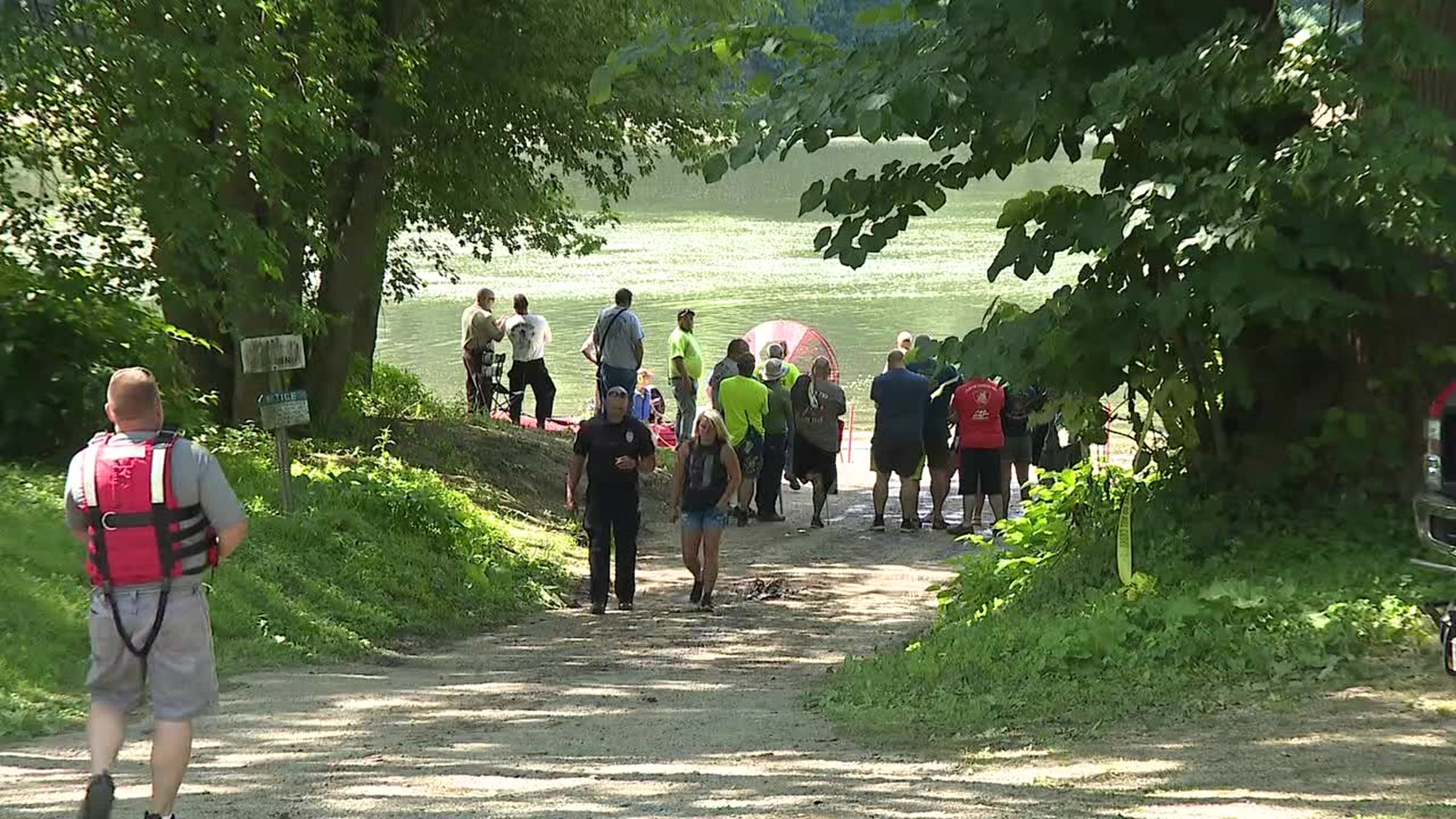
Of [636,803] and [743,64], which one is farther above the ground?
[743,64]

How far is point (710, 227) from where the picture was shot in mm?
67312

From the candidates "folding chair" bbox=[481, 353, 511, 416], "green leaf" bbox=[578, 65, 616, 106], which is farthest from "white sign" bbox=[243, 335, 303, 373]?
"folding chair" bbox=[481, 353, 511, 416]

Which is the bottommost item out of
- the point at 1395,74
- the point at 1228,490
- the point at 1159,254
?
the point at 1228,490

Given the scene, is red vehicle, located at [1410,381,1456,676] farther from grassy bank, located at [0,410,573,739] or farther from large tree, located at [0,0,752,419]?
large tree, located at [0,0,752,419]

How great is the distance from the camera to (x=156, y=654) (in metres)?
6.60

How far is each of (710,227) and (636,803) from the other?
200 ft

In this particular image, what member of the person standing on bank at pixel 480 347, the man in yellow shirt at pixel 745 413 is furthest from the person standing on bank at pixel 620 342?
the person standing on bank at pixel 480 347

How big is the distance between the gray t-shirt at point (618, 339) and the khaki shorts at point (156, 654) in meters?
14.3

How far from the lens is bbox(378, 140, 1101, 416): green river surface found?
36500 millimetres

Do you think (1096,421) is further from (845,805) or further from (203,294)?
(203,294)

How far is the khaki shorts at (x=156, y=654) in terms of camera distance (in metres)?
6.54

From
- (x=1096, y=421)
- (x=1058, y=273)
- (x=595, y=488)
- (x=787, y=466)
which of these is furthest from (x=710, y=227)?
(x=1096, y=421)

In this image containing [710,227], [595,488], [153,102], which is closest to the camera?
[153,102]

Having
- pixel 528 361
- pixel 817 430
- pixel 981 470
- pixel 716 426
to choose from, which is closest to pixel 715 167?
pixel 716 426
